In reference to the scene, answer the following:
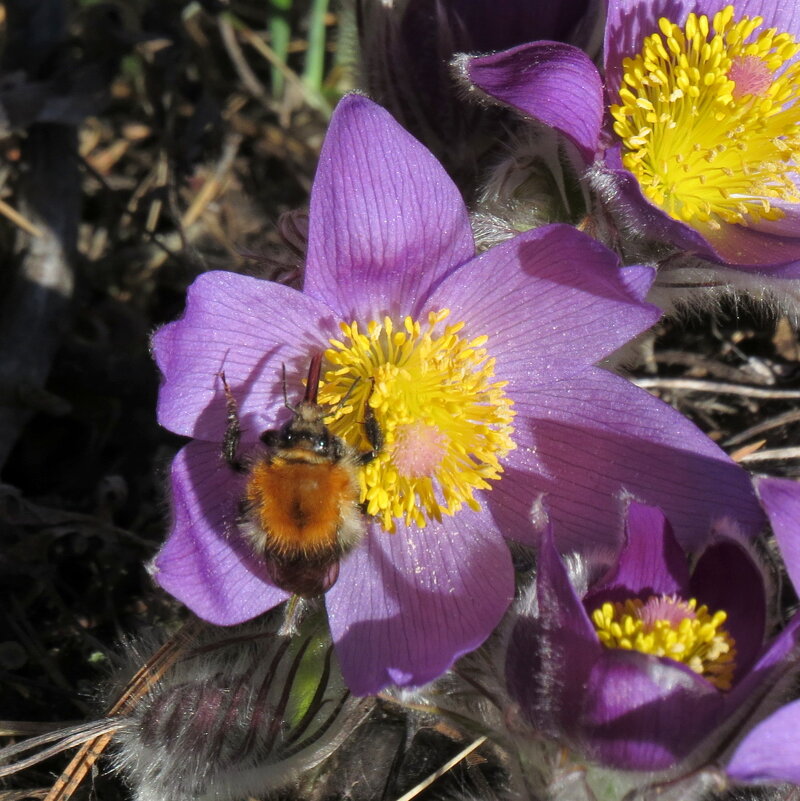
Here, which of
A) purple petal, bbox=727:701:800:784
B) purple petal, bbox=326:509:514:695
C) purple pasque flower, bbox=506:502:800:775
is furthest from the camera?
purple petal, bbox=326:509:514:695

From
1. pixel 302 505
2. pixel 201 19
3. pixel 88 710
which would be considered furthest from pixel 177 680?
pixel 201 19

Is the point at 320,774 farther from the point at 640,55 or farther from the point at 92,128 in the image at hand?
the point at 92,128

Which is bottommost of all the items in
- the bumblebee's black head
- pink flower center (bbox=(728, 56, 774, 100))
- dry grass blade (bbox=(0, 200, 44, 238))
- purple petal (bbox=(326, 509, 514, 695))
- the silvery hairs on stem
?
the silvery hairs on stem

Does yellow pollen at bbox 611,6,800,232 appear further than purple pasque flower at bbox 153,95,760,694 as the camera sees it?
Yes

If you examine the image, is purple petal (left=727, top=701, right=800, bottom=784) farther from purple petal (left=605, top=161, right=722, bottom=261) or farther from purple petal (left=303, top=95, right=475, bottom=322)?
purple petal (left=303, top=95, right=475, bottom=322)

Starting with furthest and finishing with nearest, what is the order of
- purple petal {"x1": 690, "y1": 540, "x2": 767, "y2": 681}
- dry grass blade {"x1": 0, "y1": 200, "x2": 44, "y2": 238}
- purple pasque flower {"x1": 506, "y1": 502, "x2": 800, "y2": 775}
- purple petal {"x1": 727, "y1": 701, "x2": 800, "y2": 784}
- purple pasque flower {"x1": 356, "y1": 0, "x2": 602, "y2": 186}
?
dry grass blade {"x1": 0, "y1": 200, "x2": 44, "y2": 238}, purple pasque flower {"x1": 356, "y1": 0, "x2": 602, "y2": 186}, purple petal {"x1": 690, "y1": 540, "x2": 767, "y2": 681}, purple pasque flower {"x1": 506, "y1": 502, "x2": 800, "y2": 775}, purple petal {"x1": 727, "y1": 701, "x2": 800, "y2": 784}

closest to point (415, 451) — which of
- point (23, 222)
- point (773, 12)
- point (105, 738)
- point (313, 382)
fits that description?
point (313, 382)

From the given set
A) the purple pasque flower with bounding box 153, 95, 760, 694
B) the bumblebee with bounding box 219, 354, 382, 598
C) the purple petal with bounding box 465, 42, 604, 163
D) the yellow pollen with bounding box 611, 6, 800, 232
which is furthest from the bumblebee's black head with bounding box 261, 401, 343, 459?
the yellow pollen with bounding box 611, 6, 800, 232
